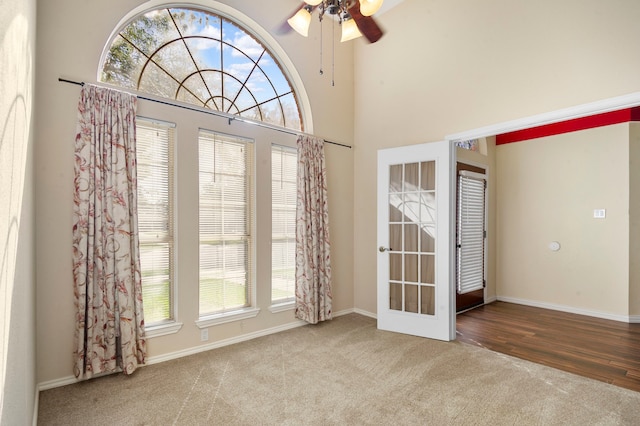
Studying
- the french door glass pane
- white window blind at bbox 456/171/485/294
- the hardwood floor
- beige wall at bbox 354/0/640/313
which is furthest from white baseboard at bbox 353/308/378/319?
white window blind at bbox 456/171/485/294

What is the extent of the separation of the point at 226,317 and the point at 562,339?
3708 millimetres

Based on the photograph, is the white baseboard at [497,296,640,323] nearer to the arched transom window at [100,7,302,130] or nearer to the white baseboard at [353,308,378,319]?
the white baseboard at [353,308,378,319]

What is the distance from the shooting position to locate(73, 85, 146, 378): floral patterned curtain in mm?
2643

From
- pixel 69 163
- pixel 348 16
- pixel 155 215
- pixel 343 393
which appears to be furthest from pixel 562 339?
pixel 69 163

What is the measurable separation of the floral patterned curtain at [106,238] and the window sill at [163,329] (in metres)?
0.14

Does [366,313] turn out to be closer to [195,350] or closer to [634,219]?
[195,350]

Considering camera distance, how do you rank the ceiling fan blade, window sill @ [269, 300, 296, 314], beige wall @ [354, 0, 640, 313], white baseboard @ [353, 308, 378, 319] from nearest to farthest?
the ceiling fan blade → beige wall @ [354, 0, 640, 313] → window sill @ [269, 300, 296, 314] → white baseboard @ [353, 308, 378, 319]

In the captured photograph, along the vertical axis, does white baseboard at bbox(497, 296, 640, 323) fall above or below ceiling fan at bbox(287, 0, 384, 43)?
below

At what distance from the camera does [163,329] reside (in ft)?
10.2

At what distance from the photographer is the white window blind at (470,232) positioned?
4910 mm

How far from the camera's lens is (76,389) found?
257 centimetres

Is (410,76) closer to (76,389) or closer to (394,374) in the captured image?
(394,374)

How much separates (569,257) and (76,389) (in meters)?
5.99

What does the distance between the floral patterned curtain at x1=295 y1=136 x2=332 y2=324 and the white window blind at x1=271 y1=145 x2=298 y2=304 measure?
0.48 feet
